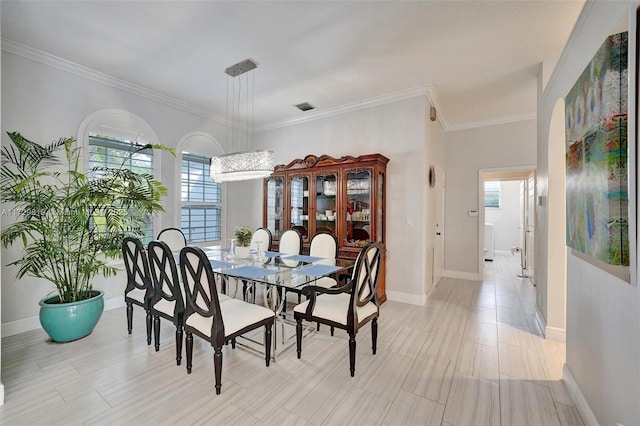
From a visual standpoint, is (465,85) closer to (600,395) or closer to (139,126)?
(600,395)

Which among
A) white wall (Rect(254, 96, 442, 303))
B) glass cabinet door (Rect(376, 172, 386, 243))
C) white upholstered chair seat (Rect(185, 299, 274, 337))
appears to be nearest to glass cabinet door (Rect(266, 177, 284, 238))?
white wall (Rect(254, 96, 442, 303))

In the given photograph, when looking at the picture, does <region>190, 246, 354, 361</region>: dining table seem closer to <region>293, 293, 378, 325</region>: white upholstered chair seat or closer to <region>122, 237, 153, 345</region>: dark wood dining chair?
<region>293, 293, 378, 325</region>: white upholstered chair seat

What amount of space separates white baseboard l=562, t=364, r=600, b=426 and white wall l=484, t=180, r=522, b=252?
6.82 meters

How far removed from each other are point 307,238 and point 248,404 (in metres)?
2.68

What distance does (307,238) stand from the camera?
14.3ft

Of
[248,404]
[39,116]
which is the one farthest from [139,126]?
[248,404]

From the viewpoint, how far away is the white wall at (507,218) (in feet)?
26.8

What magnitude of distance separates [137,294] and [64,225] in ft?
3.28

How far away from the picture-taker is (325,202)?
4.25 meters

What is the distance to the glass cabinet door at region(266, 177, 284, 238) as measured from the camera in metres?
4.66

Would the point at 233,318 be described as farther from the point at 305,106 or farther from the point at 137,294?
the point at 305,106

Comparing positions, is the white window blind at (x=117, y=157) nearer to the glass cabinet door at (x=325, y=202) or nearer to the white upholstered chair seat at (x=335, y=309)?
the glass cabinet door at (x=325, y=202)

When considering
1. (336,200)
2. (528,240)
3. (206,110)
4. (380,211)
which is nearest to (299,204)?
(336,200)

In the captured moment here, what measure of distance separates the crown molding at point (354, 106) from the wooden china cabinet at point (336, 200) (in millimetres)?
886
